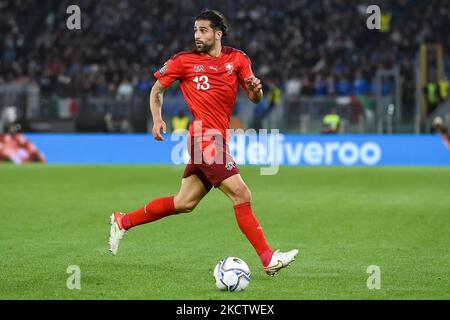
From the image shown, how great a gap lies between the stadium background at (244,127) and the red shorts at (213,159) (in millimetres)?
921

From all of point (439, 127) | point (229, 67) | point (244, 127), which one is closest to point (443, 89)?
point (439, 127)

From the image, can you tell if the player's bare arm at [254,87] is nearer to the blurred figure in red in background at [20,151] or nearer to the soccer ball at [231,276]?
the soccer ball at [231,276]

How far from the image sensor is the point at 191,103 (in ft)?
28.6

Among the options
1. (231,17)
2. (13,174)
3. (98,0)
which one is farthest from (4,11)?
(13,174)

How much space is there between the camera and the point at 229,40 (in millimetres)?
34219

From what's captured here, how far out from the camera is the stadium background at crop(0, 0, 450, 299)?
29.5 ft

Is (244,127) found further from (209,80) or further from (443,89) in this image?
(209,80)

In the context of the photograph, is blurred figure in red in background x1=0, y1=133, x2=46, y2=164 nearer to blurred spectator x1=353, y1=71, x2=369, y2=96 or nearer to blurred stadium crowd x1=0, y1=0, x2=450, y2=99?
blurred stadium crowd x1=0, y1=0, x2=450, y2=99

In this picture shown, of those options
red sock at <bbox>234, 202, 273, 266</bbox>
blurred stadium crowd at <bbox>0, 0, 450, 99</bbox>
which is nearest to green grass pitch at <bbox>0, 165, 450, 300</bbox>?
red sock at <bbox>234, 202, 273, 266</bbox>

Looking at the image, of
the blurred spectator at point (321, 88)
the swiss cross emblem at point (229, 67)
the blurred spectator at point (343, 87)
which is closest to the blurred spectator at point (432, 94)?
the blurred spectator at point (343, 87)

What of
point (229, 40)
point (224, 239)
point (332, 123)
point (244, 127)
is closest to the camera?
point (224, 239)

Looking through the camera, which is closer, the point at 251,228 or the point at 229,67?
the point at 251,228

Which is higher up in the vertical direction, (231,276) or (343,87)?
(343,87)

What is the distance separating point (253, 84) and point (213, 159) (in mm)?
728
